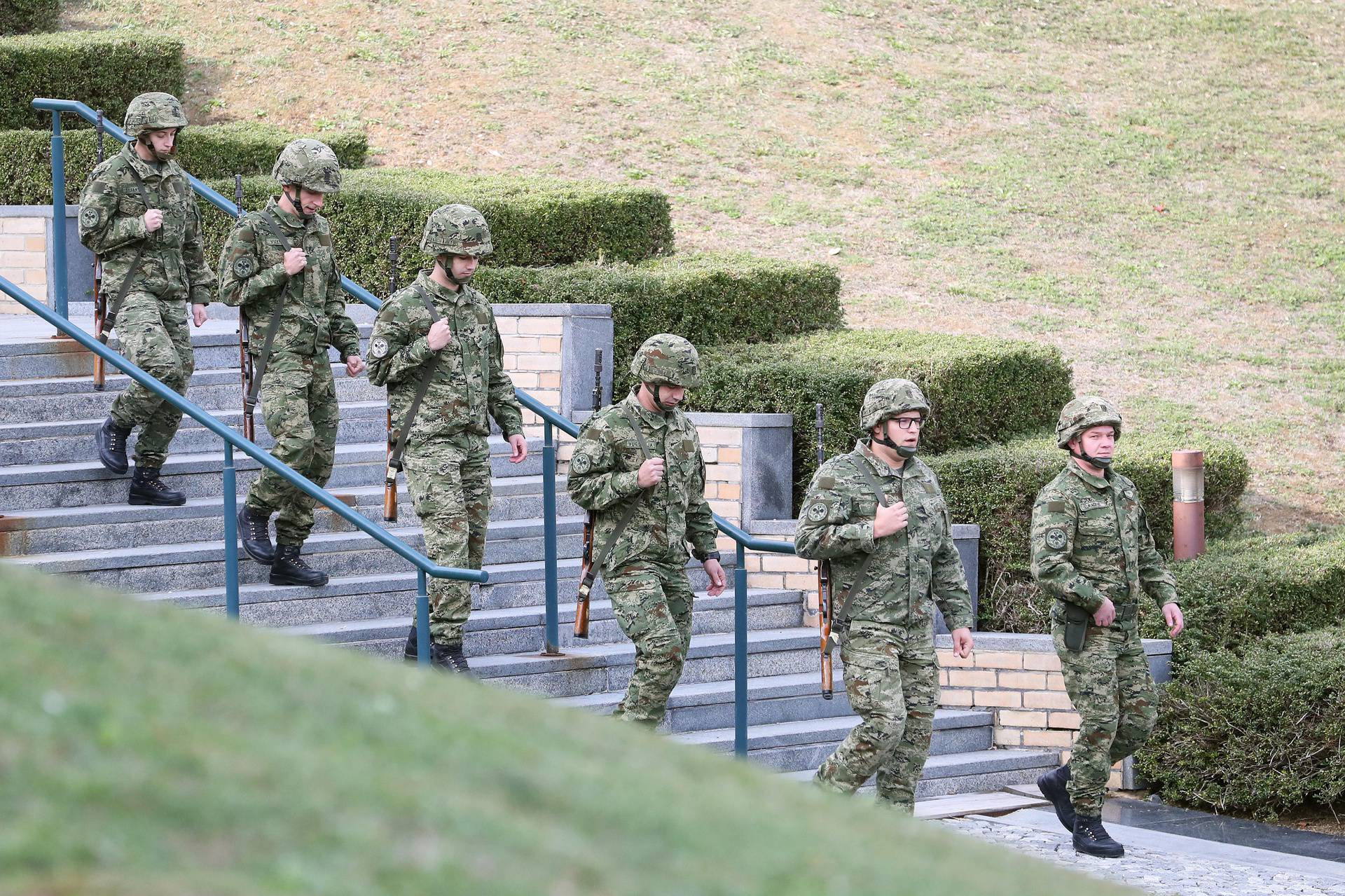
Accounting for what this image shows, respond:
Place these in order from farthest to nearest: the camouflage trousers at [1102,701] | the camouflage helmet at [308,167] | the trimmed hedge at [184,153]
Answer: the trimmed hedge at [184,153], the camouflage helmet at [308,167], the camouflage trousers at [1102,701]

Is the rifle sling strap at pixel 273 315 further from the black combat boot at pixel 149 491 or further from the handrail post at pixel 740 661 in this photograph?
the handrail post at pixel 740 661

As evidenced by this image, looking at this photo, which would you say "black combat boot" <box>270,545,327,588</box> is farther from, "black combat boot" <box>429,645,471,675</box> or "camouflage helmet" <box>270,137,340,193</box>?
"camouflage helmet" <box>270,137,340,193</box>

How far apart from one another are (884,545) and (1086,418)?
127cm

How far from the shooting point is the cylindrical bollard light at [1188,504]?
10672 millimetres

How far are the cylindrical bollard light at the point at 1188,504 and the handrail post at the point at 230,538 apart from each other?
593 cm

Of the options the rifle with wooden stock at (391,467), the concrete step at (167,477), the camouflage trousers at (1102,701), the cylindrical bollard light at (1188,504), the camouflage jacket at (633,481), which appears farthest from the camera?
the cylindrical bollard light at (1188,504)

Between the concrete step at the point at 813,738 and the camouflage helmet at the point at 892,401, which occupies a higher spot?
the camouflage helmet at the point at 892,401

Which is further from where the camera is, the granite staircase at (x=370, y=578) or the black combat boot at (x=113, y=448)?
the black combat boot at (x=113, y=448)

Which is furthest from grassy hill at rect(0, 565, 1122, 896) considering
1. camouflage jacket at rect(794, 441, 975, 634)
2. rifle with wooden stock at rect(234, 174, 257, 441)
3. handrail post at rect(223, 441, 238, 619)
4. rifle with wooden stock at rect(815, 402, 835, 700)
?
rifle with wooden stock at rect(234, 174, 257, 441)

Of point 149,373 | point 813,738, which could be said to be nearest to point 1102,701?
point 813,738

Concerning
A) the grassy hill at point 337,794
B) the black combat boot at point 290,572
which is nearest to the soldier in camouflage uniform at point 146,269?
the black combat boot at point 290,572

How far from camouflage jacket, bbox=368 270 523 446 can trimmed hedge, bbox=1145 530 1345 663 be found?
415 centimetres

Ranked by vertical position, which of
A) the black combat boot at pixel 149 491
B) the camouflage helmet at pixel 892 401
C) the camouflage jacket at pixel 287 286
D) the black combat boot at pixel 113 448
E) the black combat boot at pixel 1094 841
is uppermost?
the camouflage jacket at pixel 287 286

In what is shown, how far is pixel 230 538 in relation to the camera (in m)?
7.71
